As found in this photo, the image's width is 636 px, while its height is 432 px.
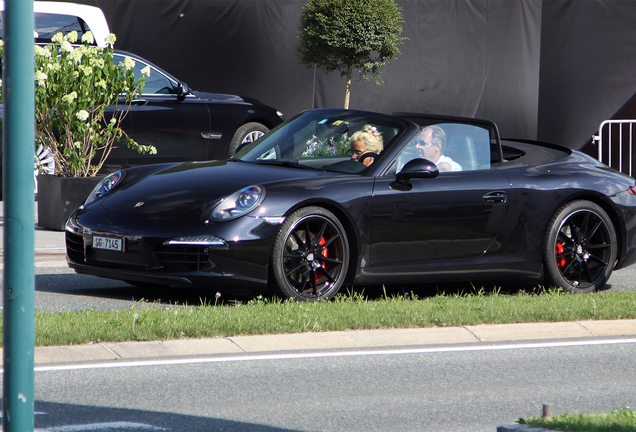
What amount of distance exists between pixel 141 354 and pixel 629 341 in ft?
10.2

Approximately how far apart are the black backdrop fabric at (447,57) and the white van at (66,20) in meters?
3.19

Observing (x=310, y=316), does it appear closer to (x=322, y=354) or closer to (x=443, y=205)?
(x=322, y=354)

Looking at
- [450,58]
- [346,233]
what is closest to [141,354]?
[346,233]

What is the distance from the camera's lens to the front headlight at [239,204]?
6688mm

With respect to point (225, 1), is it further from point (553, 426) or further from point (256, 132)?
point (553, 426)

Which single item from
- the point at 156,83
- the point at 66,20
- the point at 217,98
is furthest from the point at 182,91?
the point at 66,20

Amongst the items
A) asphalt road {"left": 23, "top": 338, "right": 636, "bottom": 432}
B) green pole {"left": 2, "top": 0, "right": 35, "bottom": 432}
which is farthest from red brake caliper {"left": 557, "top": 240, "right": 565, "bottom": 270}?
green pole {"left": 2, "top": 0, "right": 35, "bottom": 432}

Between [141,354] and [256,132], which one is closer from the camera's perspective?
[141,354]

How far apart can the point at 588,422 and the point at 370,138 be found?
13.4 ft

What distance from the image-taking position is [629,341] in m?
6.34

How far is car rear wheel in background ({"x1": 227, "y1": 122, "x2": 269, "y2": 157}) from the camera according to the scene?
47.2 feet

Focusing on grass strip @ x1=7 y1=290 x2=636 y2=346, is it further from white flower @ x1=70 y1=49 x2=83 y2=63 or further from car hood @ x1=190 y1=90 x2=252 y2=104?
car hood @ x1=190 y1=90 x2=252 y2=104

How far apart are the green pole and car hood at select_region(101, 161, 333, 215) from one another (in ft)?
13.8

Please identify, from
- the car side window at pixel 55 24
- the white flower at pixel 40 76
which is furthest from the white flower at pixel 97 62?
the car side window at pixel 55 24
